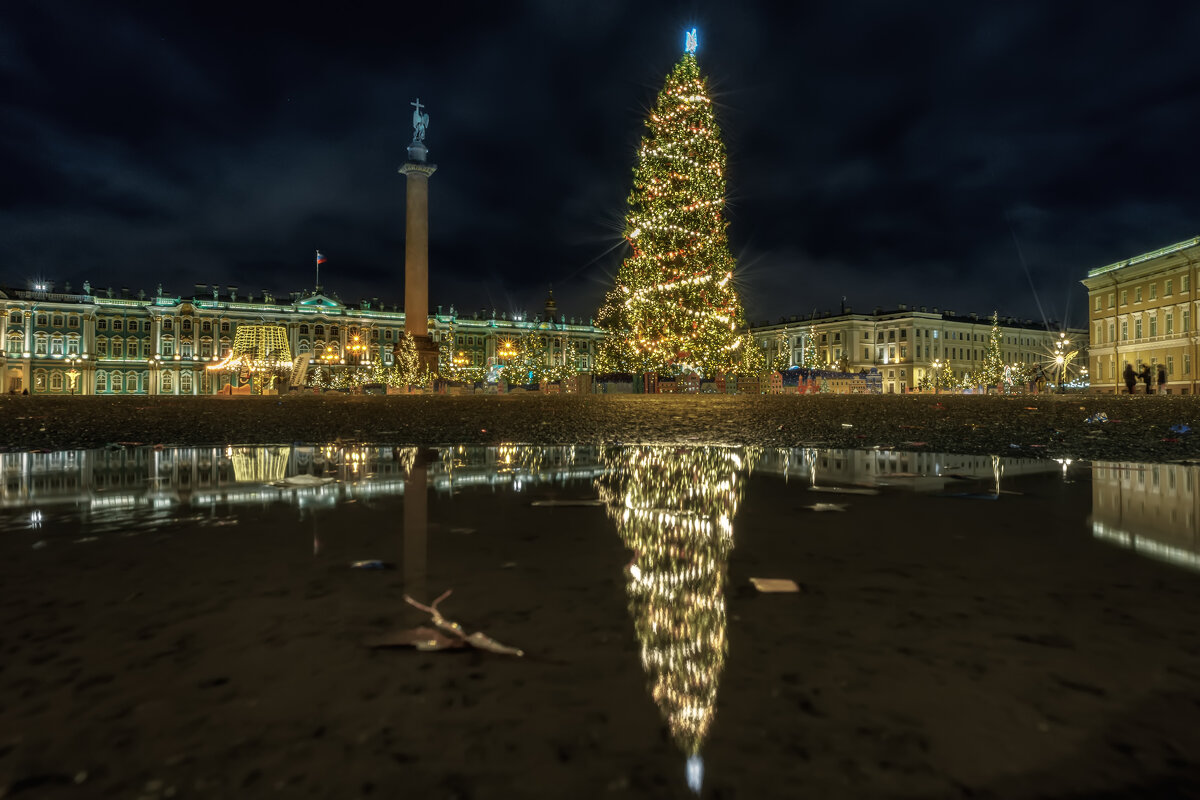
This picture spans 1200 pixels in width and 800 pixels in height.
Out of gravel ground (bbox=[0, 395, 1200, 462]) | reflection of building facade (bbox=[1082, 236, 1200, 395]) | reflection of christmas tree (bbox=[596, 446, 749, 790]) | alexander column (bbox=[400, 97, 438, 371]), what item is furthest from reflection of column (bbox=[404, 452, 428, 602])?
reflection of building facade (bbox=[1082, 236, 1200, 395])

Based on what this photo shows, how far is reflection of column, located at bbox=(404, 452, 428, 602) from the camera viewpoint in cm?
157

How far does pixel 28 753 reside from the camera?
800 mm

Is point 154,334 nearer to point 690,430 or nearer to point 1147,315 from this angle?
point 690,430

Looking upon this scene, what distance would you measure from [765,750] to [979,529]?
66.8 inches

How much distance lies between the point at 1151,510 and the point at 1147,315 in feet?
191

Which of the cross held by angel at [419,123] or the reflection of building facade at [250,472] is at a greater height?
the cross held by angel at [419,123]

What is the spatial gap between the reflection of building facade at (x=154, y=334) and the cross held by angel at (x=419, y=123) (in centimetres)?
2688

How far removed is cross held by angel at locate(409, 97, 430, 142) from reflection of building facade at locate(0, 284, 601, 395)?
26884 millimetres

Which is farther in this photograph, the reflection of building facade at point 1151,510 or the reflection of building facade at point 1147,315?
the reflection of building facade at point 1147,315

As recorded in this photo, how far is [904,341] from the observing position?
91250 mm

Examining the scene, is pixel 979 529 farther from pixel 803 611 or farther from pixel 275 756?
pixel 275 756

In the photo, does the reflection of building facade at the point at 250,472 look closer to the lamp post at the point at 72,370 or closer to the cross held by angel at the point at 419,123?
the cross held by angel at the point at 419,123

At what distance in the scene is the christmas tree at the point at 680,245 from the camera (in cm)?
2452

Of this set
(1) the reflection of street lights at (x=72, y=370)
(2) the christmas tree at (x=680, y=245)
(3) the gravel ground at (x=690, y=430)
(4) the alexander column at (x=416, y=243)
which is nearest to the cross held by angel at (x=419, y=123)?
(4) the alexander column at (x=416, y=243)
